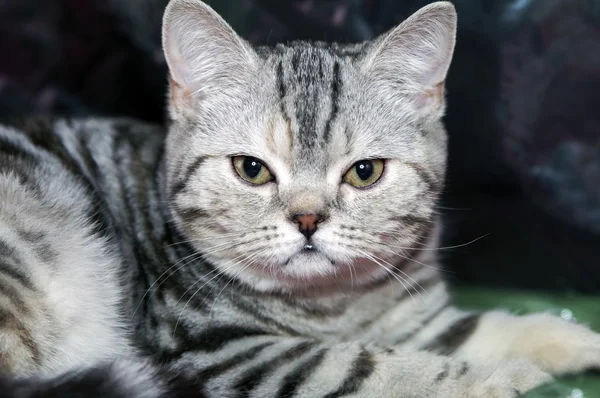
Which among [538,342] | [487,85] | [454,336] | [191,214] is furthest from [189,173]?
[487,85]

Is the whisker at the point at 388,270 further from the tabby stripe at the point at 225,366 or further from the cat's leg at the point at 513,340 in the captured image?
the tabby stripe at the point at 225,366

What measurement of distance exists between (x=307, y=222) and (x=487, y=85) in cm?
88

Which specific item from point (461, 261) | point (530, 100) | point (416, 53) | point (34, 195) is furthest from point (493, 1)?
point (34, 195)

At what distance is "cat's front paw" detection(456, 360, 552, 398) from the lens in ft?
4.41

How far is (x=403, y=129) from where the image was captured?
1494 mm

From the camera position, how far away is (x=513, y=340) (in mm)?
1610

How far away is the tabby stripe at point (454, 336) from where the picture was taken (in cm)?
166

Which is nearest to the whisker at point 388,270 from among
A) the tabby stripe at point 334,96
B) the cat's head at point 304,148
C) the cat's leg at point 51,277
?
the cat's head at point 304,148

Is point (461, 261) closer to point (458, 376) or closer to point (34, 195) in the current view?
point (458, 376)

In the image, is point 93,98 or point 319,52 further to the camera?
point 93,98

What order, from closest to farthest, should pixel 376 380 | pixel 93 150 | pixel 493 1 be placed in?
pixel 376 380
pixel 93 150
pixel 493 1

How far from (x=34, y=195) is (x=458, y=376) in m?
0.85

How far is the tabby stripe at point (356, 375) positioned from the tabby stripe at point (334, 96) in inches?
16.0

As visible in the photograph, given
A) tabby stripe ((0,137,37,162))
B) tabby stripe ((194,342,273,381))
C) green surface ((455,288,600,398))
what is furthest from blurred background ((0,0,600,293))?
tabby stripe ((194,342,273,381))
